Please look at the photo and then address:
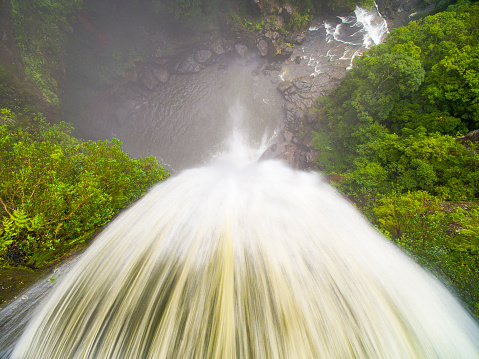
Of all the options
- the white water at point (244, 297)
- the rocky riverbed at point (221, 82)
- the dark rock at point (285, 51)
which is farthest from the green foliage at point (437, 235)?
the dark rock at point (285, 51)

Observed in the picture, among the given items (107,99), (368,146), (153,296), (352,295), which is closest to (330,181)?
(368,146)

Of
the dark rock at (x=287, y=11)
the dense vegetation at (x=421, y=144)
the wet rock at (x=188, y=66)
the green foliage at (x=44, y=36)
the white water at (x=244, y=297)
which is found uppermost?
the dark rock at (x=287, y=11)

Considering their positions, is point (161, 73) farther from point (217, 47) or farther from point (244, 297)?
point (244, 297)

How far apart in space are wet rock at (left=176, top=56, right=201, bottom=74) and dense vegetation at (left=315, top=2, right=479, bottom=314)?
19276mm

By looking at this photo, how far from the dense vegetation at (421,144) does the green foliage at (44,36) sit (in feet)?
89.2

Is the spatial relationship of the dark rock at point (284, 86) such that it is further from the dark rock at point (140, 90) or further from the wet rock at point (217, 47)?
the dark rock at point (140, 90)

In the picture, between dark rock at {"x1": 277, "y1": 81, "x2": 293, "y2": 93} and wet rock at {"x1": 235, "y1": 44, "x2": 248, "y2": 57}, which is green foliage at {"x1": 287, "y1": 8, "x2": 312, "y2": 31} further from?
dark rock at {"x1": 277, "y1": 81, "x2": 293, "y2": 93}

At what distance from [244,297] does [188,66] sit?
28.7m

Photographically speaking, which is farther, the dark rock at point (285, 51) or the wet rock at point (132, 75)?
the dark rock at point (285, 51)

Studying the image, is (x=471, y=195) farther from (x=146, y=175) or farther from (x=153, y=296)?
(x=146, y=175)

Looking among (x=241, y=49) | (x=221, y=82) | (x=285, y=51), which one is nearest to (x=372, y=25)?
(x=285, y=51)

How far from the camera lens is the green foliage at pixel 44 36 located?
654 inches

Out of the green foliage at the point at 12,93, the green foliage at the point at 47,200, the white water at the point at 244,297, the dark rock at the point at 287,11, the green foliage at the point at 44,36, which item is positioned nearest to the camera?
the white water at the point at 244,297

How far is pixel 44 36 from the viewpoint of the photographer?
18391mm
